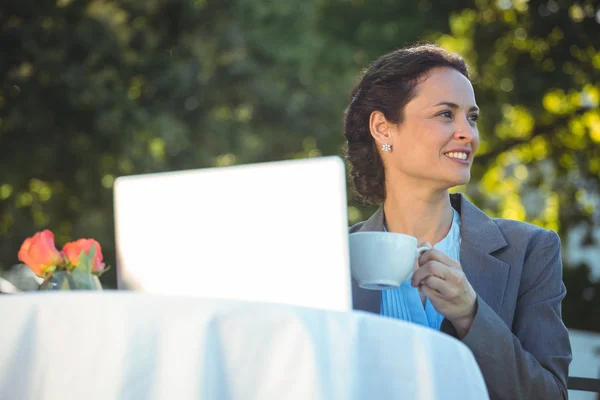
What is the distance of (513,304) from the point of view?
7.54 feet

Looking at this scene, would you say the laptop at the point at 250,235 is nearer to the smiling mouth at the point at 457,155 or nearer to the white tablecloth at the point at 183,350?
the white tablecloth at the point at 183,350

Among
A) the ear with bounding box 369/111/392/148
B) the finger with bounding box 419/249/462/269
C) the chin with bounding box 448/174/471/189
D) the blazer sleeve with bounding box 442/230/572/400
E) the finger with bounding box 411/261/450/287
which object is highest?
the ear with bounding box 369/111/392/148

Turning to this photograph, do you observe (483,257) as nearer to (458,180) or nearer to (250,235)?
(458,180)

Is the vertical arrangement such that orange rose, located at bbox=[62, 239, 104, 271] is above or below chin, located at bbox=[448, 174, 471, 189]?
below

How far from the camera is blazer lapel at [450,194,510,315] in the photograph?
2314mm

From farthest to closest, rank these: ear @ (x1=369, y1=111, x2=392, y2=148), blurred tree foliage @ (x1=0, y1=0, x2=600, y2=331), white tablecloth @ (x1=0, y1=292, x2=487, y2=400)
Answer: blurred tree foliage @ (x1=0, y1=0, x2=600, y2=331) < ear @ (x1=369, y1=111, x2=392, y2=148) < white tablecloth @ (x1=0, y1=292, x2=487, y2=400)

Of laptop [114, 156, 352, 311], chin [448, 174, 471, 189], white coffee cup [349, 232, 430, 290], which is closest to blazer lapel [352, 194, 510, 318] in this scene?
chin [448, 174, 471, 189]

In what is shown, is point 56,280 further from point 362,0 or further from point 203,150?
point 362,0

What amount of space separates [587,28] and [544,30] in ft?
1.86

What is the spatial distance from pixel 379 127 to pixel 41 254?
4.02 ft

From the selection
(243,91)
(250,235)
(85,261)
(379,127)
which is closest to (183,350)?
(250,235)

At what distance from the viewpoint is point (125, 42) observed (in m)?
10.4

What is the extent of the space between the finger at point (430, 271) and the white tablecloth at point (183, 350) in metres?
0.52

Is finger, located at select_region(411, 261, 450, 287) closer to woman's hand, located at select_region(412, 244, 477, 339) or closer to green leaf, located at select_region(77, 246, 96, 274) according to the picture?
woman's hand, located at select_region(412, 244, 477, 339)
